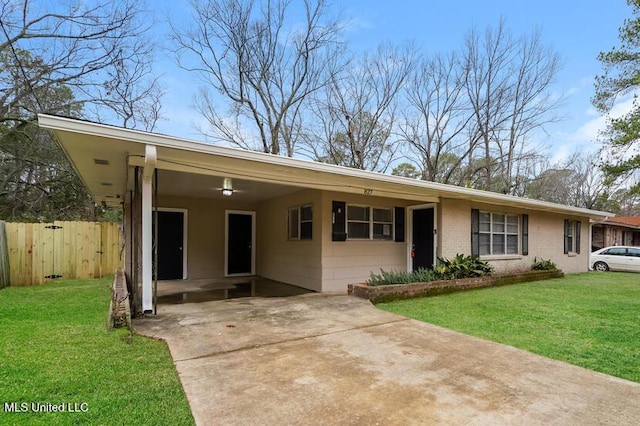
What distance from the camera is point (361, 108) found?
2080cm

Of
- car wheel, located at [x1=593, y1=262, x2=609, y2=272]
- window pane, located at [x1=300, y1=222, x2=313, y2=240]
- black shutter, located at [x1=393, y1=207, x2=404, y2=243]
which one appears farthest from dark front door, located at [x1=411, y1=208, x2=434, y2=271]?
car wheel, located at [x1=593, y1=262, x2=609, y2=272]

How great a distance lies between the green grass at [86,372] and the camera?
243 centimetres

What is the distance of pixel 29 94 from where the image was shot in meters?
12.2

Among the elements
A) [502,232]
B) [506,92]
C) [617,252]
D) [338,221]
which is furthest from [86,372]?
[506,92]

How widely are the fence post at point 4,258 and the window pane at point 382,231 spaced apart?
28.9 ft

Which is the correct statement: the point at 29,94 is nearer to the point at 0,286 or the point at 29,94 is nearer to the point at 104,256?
the point at 104,256

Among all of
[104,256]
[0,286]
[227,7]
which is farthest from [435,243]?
[227,7]

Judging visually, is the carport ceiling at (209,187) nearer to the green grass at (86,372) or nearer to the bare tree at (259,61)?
the green grass at (86,372)

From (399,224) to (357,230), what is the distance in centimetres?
146

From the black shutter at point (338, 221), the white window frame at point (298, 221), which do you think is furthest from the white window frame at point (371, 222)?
the white window frame at point (298, 221)

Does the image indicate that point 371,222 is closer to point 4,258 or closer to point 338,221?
point 338,221

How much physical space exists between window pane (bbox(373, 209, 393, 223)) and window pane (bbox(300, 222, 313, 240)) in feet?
5.95

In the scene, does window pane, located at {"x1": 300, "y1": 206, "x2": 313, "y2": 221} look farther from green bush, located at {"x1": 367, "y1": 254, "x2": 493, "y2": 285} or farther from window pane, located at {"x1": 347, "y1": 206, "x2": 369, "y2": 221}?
green bush, located at {"x1": 367, "y1": 254, "x2": 493, "y2": 285}

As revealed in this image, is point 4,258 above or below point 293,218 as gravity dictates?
below
